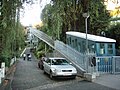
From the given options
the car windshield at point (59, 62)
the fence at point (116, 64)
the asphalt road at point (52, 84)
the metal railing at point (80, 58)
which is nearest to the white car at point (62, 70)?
the car windshield at point (59, 62)

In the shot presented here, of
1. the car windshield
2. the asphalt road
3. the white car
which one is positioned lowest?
the asphalt road

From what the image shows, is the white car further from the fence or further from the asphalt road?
the fence

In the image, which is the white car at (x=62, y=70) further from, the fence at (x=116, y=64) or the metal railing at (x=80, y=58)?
the fence at (x=116, y=64)

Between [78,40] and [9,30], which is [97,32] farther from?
[9,30]

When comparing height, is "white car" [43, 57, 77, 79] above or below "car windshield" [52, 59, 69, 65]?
below

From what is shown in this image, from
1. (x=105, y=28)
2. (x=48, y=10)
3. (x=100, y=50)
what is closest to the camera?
(x=48, y=10)

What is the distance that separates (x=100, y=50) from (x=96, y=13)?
61.6ft

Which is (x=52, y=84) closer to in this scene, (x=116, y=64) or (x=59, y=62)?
(x=59, y=62)

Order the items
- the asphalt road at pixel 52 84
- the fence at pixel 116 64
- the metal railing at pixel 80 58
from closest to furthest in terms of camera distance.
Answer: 1. the asphalt road at pixel 52 84
2. the metal railing at pixel 80 58
3. the fence at pixel 116 64

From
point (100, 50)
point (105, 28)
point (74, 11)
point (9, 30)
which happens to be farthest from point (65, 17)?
point (105, 28)

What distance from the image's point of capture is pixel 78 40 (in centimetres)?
2697

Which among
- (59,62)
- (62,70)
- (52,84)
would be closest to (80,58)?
(59,62)

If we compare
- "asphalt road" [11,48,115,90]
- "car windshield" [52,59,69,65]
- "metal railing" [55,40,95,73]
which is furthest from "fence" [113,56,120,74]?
"car windshield" [52,59,69,65]

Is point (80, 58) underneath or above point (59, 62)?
above
